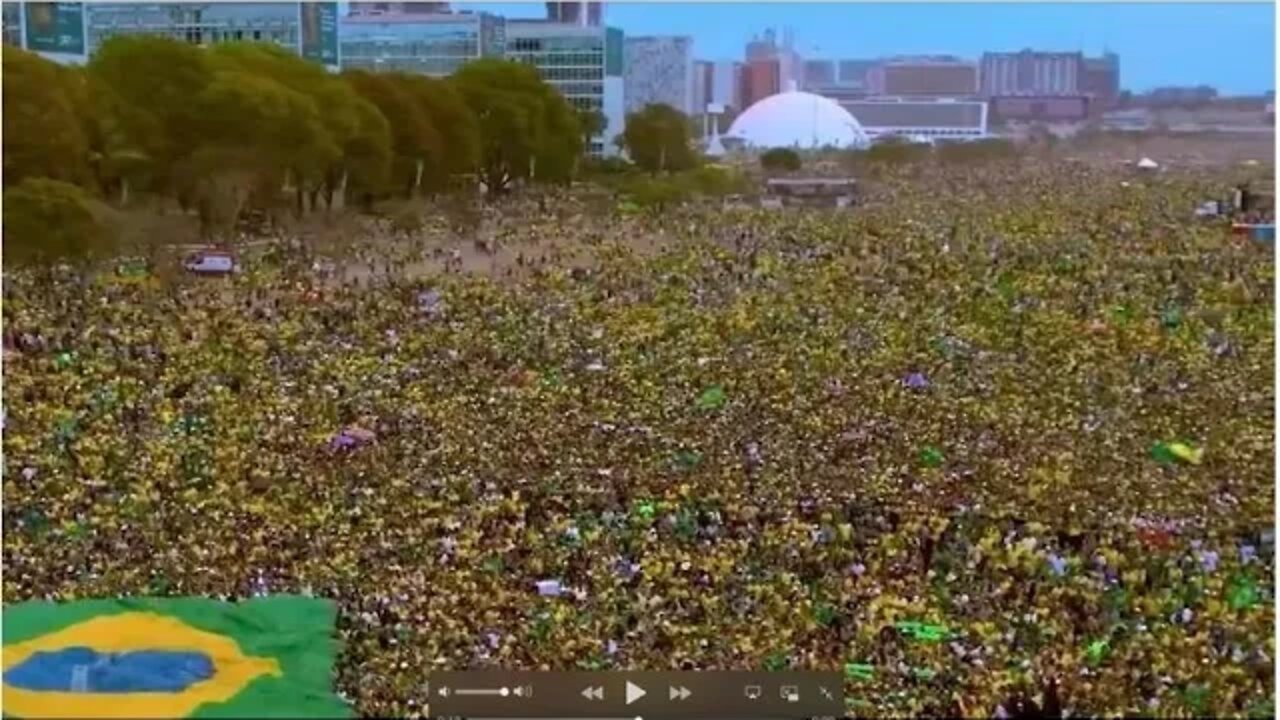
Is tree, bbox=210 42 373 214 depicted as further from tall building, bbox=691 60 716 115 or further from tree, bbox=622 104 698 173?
tall building, bbox=691 60 716 115

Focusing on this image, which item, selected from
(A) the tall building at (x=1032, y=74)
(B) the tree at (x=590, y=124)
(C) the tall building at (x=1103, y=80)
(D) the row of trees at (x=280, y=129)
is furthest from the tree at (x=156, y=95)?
(C) the tall building at (x=1103, y=80)

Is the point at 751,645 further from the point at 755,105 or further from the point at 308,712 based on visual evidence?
the point at 755,105

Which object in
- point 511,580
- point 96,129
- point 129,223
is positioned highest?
point 96,129

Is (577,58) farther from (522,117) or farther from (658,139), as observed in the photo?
(658,139)

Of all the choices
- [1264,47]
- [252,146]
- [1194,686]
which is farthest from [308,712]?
[1264,47]

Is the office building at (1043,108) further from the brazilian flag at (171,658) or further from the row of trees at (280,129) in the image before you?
the brazilian flag at (171,658)
